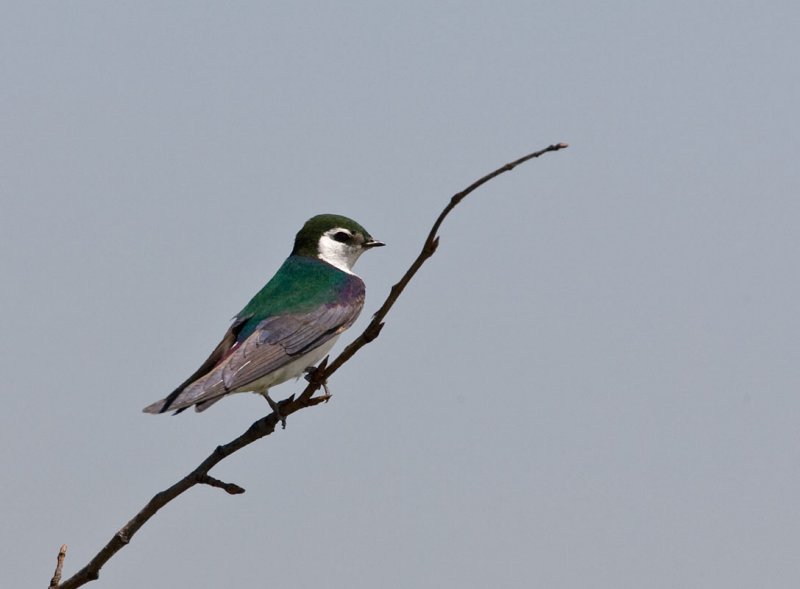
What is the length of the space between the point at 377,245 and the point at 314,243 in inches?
26.6

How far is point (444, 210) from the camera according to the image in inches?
218

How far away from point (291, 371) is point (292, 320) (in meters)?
0.55

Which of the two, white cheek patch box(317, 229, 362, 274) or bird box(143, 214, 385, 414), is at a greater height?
white cheek patch box(317, 229, 362, 274)

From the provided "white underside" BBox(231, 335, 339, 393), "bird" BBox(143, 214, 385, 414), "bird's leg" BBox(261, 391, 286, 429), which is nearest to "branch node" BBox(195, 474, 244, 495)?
"bird's leg" BBox(261, 391, 286, 429)

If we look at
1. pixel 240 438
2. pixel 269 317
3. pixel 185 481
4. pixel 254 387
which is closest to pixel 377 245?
pixel 269 317

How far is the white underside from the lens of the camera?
9.30 metres

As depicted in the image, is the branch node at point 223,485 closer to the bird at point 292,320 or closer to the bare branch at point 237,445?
the bare branch at point 237,445

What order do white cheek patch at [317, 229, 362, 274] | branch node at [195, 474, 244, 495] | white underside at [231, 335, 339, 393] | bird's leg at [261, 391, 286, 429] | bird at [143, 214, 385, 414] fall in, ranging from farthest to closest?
white cheek patch at [317, 229, 362, 274]
white underside at [231, 335, 339, 393]
bird at [143, 214, 385, 414]
bird's leg at [261, 391, 286, 429]
branch node at [195, 474, 244, 495]

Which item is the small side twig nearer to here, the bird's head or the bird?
the bird

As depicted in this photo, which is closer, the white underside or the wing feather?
the wing feather

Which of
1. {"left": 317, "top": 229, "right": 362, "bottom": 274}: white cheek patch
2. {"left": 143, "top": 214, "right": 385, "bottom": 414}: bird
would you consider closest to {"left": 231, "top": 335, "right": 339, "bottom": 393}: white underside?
{"left": 143, "top": 214, "right": 385, "bottom": 414}: bird

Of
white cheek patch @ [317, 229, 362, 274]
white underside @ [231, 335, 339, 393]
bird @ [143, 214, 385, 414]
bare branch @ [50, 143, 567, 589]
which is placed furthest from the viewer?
white cheek patch @ [317, 229, 362, 274]

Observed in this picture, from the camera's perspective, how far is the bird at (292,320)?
8.79m

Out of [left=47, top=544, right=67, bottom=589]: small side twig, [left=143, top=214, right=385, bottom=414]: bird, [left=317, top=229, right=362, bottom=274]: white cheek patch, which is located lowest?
[left=47, top=544, right=67, bottom=589]: small side twig
